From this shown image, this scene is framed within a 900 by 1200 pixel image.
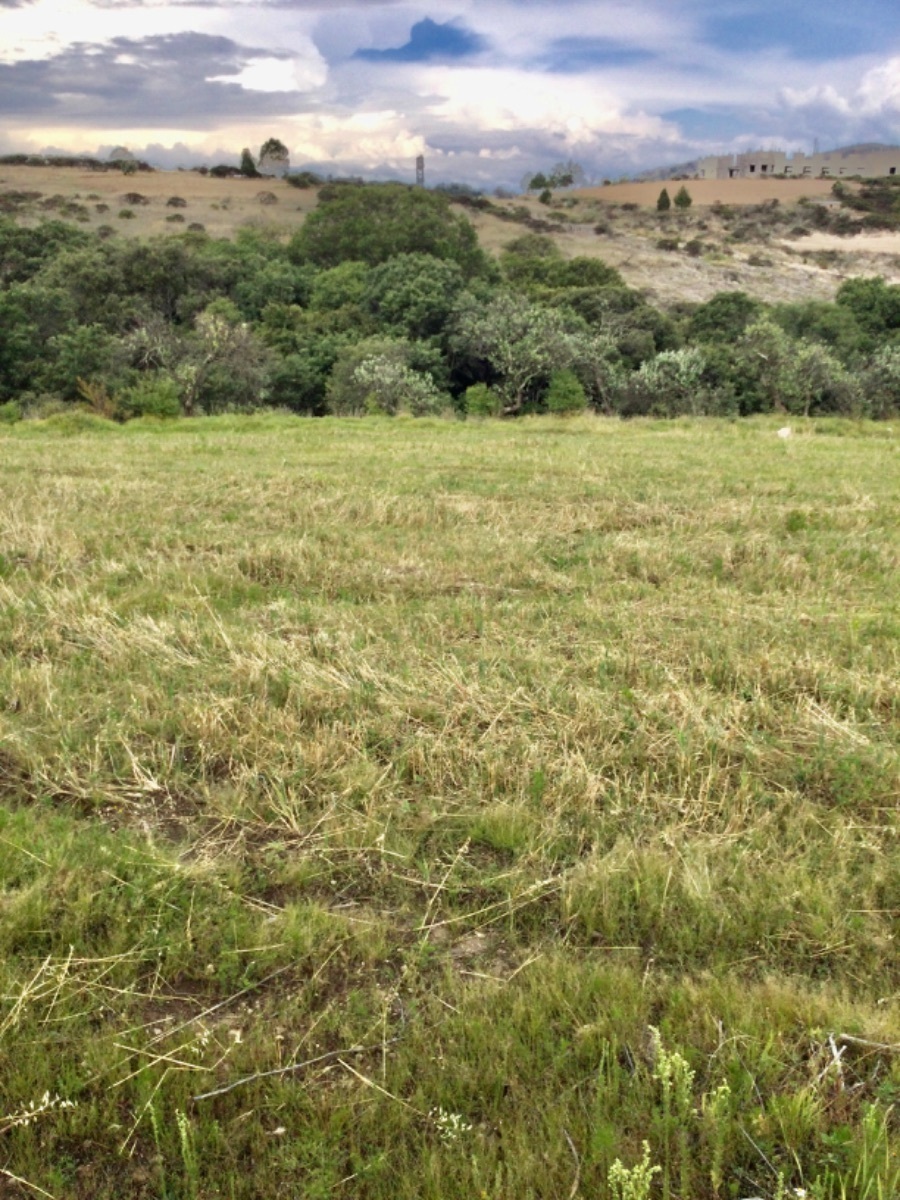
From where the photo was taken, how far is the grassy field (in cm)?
215

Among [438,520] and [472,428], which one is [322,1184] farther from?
[472,428]

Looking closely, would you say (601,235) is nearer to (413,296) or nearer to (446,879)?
(413,296)

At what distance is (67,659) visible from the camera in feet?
16.2

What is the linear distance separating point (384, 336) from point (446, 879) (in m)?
40.2

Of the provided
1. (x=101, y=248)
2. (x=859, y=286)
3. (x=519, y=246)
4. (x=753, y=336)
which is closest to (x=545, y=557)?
(x=753, y=336)

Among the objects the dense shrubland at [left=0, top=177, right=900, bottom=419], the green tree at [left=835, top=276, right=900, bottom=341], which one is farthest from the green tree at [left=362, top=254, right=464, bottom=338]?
the green tree at [left=835, top=276, right=900, bottom=341]

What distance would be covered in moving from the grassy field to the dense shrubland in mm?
18931

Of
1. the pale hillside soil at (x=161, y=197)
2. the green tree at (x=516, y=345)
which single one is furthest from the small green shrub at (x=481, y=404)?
the pale hillside soil at (x=161, y=197)

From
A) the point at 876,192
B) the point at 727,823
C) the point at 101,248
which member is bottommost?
the point at 727,823

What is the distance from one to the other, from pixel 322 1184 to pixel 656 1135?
0.81 m

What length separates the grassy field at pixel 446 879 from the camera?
7.06 ft

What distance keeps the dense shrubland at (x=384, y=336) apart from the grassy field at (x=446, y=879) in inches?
745

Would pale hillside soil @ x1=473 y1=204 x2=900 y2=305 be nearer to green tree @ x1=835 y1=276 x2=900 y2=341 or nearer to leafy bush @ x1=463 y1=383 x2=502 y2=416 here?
green tree @ x1=835 y1=276 x2=900 y2=341

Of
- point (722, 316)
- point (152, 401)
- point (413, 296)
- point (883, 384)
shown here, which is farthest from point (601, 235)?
point (152, 401)
